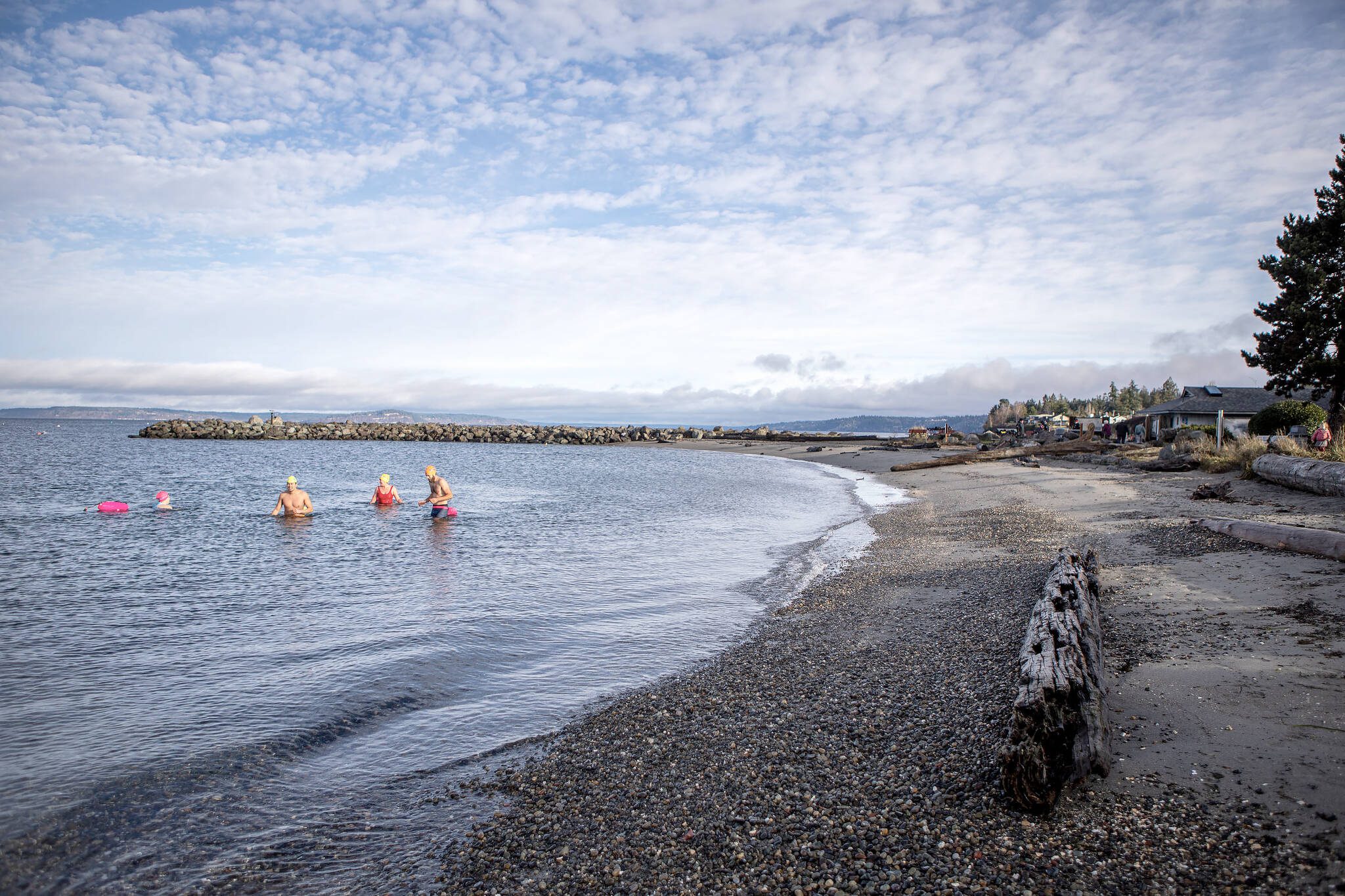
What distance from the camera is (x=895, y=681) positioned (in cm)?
751

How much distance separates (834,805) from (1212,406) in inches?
2351

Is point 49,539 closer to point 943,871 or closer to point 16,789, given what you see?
point 16,789

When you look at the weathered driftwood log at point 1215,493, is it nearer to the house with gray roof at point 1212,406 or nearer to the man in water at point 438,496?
the man in water at point 438,496

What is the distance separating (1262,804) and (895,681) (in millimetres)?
3369

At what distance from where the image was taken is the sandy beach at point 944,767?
416cm

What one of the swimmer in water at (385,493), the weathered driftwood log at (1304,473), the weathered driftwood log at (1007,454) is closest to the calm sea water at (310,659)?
the swimmer in water at (385,493)

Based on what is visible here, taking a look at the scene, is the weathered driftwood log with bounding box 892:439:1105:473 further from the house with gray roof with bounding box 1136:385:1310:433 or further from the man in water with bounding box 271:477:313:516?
the man in water with bounding box 271:477:313:516

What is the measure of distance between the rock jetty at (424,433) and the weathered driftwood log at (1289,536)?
298 feet

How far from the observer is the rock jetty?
4053 inches

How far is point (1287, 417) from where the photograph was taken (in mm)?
35562

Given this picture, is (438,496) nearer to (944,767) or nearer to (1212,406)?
(944,767)

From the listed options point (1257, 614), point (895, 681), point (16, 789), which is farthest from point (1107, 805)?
point (16, 789)

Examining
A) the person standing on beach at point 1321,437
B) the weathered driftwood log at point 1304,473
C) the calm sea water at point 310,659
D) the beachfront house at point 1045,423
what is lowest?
the calm sea water at point 310,659

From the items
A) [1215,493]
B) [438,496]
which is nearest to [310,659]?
[438,496]
